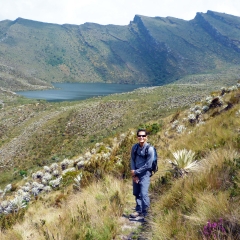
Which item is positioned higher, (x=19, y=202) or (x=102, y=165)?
(x=102, y=165)

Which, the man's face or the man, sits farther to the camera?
the man's face

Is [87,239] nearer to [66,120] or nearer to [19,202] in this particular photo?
[19,202]

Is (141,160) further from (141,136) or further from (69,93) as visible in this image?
(69,93)

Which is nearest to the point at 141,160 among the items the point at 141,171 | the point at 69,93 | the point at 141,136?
the point at 141,171

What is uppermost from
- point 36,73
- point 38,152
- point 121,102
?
point 36,73

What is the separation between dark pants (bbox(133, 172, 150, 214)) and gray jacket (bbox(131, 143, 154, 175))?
136 mm

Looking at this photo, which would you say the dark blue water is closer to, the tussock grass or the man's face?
the tussock grass

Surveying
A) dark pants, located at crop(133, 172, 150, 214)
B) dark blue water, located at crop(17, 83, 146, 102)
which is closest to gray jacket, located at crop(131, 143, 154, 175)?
dark pants, located at crop(133, 172, 150, 214)

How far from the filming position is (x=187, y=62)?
171625mm

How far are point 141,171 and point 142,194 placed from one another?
42cm

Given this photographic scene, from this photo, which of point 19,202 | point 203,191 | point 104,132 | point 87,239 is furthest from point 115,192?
point 104,132

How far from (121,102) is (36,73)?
15026 centimetres

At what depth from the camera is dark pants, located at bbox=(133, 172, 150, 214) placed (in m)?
4.33

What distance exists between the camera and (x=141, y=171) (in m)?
4.54
